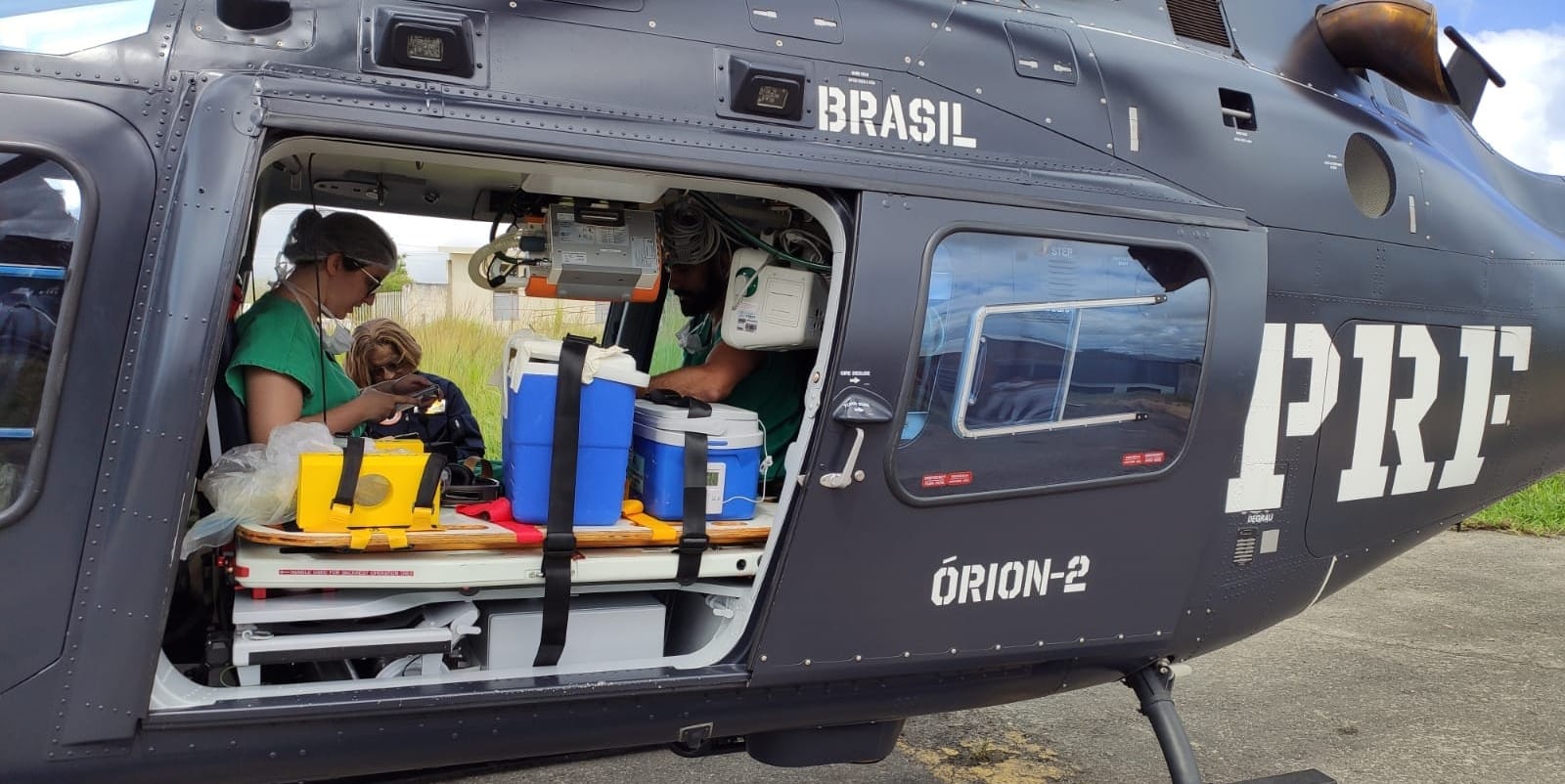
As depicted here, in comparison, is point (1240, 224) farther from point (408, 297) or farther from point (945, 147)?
point (408, 297)

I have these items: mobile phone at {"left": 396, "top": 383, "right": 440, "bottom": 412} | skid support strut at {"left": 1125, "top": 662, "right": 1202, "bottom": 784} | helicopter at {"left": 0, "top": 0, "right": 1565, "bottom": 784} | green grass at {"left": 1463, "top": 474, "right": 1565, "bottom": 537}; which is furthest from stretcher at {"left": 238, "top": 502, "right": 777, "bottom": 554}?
green grass at {"left": 1463, "top": 474, "right": 1565, "bottom": 537}

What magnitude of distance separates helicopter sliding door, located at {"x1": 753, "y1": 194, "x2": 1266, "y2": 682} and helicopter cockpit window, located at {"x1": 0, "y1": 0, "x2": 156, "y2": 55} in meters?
1.70

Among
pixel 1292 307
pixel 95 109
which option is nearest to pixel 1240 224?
pixel 1292 307

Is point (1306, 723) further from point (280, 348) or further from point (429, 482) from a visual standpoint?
point (280, 348)

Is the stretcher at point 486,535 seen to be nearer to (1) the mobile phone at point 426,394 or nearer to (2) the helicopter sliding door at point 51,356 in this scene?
(2) the helicopter sliding door at point 51,356

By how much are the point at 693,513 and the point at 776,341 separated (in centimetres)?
57

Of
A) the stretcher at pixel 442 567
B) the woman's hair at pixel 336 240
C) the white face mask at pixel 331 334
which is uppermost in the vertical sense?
the woman's hair at pixel 336 240

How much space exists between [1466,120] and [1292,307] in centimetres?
219

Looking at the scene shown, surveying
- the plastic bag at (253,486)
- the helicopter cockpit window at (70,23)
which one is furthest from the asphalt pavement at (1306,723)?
the helicopter cockpit window at (70,23)

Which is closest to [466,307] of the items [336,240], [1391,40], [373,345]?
[373,345]

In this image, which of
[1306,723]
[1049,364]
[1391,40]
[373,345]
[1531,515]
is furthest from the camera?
[1531,515]

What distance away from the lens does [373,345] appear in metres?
4.53

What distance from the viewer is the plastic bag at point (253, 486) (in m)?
2.62

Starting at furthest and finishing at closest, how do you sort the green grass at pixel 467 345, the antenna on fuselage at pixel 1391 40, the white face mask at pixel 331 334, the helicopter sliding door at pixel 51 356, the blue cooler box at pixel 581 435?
the green grass at pixel 467 345, the antenna on fuselage at pixel 1391 40, the white face mask at pixel 331 334, the blue cooler box at pixel 581 435, the helicopter sliding door at pixel 51 356
